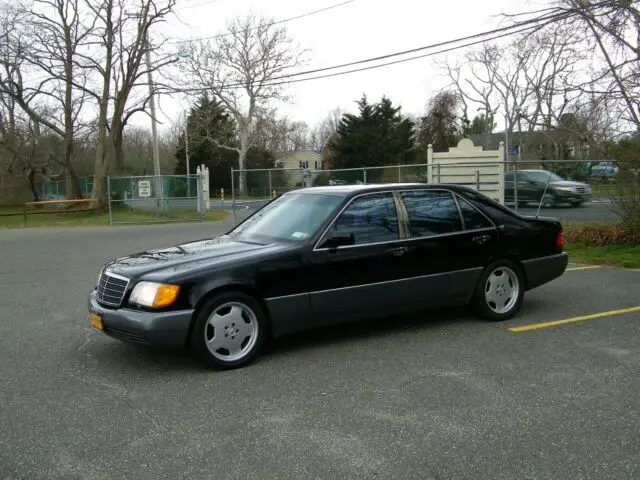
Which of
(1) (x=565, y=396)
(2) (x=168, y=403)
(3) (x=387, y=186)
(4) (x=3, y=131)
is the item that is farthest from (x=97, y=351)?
(4) (x=3, y=131)

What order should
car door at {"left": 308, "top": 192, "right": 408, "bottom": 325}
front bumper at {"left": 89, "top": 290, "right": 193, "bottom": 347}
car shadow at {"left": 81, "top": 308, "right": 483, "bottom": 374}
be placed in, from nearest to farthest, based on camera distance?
front bumper at {"left": 89, "top": 290, "right": 193, "bottom": 347} → car shadow at {"left": 81, "top": 308, "right": 483, "bottom": 374} → car door at {"left": 308, "top": 192, "right": 408, "bottom": 325}

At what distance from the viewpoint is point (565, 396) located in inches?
169

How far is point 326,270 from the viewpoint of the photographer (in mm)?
5391

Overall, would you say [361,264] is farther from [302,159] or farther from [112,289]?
[302,159]

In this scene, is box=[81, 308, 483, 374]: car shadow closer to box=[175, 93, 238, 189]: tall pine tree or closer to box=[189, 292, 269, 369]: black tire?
box=[189, 292, 269, 369]: black tire

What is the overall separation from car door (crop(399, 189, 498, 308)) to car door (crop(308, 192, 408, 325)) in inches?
6.8

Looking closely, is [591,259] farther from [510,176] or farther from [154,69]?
[154,69]

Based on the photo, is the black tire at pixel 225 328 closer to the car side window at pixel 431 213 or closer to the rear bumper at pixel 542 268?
the car side window at pixel 431 213

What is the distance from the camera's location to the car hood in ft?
16.5

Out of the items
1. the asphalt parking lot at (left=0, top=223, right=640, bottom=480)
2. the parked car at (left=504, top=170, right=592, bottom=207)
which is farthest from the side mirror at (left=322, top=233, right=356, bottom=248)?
the parked car at (left=504, top=170, right=592, bottom=207)

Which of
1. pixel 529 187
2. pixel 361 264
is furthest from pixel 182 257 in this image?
pixel 529 187

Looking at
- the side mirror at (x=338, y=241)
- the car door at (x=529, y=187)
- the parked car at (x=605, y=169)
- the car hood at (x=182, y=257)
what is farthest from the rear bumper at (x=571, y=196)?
the car hood at (x=182, y=257)

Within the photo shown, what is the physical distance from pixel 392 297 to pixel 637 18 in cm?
1191

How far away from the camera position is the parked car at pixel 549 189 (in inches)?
539
